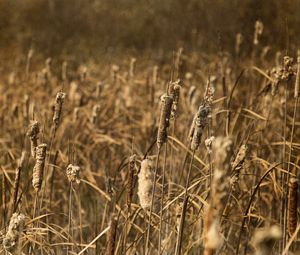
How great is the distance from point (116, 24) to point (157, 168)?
1067 centimetres

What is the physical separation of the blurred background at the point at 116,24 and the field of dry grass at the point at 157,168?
3323 mm

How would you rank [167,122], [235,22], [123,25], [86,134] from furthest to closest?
[123,25], [235,22], [86,134], [167,122]

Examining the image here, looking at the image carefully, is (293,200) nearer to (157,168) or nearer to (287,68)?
(157,168)

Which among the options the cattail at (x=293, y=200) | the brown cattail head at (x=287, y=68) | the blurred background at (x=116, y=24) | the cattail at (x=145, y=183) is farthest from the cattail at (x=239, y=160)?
the blurred background at (x=116, y=24)

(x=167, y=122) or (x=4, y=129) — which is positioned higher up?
(x=167, y=122)

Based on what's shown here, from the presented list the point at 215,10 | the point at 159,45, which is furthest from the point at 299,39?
the point at 159,45

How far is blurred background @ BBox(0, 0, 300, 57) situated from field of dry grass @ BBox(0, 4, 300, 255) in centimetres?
332

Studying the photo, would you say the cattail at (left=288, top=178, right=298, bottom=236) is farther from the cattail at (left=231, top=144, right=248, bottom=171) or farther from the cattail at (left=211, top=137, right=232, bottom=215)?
the cattail at (left=211, top=137, right=232, bottom=215)

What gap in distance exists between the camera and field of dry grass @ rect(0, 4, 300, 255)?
1545mm

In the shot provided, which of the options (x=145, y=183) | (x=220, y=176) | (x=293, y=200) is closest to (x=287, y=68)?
(x=293, y=200)

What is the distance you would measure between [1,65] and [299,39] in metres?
4.37

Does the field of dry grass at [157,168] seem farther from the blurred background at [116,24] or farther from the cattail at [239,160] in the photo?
the blurred background at [116,24]

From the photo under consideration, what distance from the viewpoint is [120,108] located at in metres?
4.65

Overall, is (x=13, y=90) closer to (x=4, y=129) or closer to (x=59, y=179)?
(x=4, y=129)
